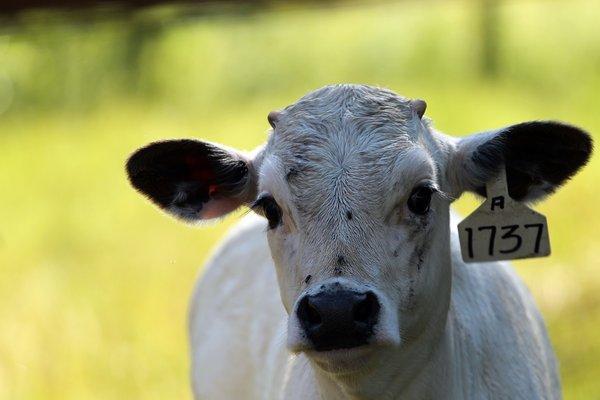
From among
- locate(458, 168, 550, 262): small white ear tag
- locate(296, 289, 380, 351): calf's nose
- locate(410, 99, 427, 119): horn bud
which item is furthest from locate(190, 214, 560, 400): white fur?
locate(410, 99, 427, 119): horn bud

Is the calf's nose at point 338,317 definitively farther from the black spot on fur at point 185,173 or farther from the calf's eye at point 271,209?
the black spot on fur at point 185,173

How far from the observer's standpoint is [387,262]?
4.44 m

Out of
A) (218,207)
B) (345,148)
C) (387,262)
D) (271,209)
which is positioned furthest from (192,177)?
(387,262)

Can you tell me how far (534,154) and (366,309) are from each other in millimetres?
1108

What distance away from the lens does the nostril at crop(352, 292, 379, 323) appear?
419cm

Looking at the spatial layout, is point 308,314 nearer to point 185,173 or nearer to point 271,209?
point 271,209

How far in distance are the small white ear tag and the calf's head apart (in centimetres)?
8

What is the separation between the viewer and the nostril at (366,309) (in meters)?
4.19

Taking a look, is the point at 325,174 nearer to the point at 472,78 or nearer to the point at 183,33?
the point at 472,78

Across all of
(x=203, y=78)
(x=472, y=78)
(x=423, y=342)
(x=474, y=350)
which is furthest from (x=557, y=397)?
(x=203, y=78)

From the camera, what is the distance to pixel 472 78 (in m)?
14.6

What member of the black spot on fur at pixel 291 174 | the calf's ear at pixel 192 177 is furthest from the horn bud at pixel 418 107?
the calf's ear at pixel 192 177

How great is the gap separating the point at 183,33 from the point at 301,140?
Result: 37.3 ft

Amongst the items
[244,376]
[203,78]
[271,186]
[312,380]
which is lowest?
[203,78]
